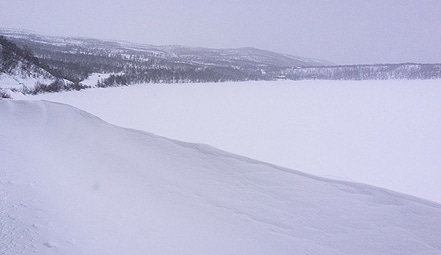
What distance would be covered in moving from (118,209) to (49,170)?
2093 millimetres

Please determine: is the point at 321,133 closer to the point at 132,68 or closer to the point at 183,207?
the point at 183,207

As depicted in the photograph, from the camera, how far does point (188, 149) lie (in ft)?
25.2

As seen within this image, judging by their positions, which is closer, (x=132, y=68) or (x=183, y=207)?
(x=183, y=207)

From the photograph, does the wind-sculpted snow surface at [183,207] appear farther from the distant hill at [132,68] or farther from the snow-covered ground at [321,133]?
the distant hill at [132,68]

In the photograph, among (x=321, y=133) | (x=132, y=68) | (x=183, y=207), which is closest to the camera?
(x=183, y=207)

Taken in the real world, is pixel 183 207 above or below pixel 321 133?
Answer: below

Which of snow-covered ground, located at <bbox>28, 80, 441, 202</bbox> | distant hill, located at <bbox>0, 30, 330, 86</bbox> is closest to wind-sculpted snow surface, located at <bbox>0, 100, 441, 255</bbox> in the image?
snow-covered ground, located at <bbox>28, 80, 441, 202</bbox>

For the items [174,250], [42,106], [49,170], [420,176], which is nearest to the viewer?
[174,250]

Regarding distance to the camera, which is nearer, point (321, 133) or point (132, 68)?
point (321, 133)

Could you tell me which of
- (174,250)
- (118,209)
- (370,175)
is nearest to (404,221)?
(370,175)

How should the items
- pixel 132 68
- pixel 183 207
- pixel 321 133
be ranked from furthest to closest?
pixel 132 68 < pixel 321 133 < pixel 183 207

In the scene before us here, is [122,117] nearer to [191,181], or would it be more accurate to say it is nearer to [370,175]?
[191,181]

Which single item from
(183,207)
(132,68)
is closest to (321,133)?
(183,207)

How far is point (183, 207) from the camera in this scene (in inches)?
192
